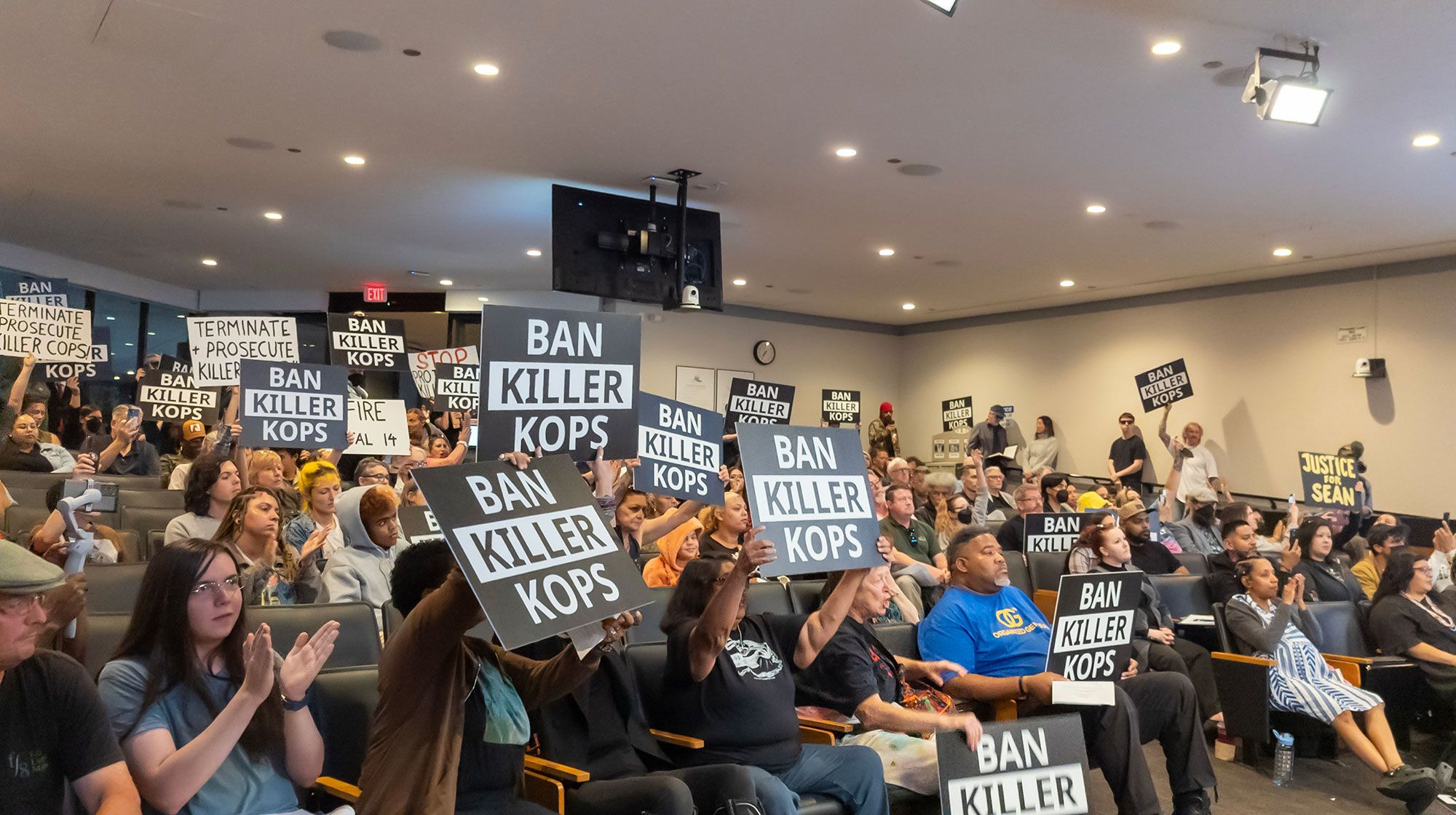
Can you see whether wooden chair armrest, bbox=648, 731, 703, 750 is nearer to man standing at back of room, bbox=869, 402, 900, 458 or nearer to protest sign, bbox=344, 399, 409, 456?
protest sign, bbox=344, 399, 409, 456

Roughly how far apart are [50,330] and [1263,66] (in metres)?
Answer: 7.81

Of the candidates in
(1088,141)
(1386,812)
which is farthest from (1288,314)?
(1386,812)

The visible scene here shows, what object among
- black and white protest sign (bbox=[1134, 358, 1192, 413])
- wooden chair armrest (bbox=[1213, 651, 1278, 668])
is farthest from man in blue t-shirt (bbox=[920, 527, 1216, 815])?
black and white protest sign (bbox=[1134, 358, 1192, 413])

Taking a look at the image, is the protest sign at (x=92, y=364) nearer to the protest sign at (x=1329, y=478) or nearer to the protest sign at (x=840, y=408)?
the protest sign at (x=840, y=408)

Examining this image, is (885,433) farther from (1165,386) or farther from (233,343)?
(233,343)

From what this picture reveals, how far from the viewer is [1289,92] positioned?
5.46 m

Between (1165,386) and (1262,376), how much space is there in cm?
133

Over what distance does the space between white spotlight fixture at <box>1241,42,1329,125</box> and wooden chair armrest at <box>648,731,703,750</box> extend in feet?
13.8

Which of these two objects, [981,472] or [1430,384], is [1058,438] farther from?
[981,472]

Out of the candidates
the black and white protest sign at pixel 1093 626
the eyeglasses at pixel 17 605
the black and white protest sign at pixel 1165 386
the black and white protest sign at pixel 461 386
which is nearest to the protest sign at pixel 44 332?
the black and white protest sign at pixel 461 386

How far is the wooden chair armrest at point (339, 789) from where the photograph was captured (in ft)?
9.03

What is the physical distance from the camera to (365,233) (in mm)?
11008

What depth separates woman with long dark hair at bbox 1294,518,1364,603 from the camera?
6.63 m

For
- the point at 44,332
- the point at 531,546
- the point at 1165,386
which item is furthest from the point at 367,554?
the point at 1165,386
